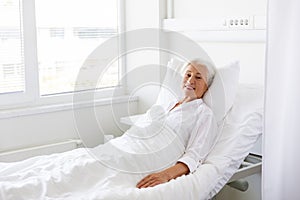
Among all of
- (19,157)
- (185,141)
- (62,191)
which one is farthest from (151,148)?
(19,157)

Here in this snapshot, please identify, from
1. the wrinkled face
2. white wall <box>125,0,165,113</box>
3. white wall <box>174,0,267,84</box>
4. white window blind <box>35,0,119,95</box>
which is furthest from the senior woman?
white window blind <box>35,0,119,95</box>

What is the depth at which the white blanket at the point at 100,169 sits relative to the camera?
1.80 meters

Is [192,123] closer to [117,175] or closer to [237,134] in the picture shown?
[237,134]

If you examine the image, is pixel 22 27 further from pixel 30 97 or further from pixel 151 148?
pixel 151 148

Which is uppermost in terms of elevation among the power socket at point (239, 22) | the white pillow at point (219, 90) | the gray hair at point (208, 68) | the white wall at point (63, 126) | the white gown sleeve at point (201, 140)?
the power socket at point (239, 22)

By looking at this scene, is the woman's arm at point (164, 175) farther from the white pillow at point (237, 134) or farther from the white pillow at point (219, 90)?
the white pillow at point (219, 90)

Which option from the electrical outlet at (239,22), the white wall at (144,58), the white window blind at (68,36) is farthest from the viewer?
the white wall at (144,58)

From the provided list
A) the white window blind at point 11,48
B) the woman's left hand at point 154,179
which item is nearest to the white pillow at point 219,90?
the woman's left hand at point 154,179

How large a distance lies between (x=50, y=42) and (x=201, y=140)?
1474 millimetres

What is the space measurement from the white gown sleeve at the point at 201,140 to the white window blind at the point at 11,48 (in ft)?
4.46

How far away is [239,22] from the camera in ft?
8.73

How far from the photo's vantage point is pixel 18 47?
2.93 metres

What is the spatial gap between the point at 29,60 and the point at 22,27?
8.9 inches

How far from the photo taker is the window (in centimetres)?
290
